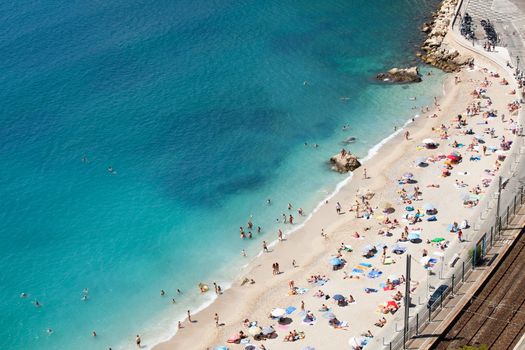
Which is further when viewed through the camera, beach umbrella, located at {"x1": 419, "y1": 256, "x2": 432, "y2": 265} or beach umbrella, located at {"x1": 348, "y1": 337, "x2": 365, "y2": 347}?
beach umbrella, located at {"x1": 419, "y1": 256, "x2": 432, "y2": 265}

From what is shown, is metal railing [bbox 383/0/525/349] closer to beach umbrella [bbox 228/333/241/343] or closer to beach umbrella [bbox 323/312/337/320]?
beach umbrella [bbox 323/312/337/320]

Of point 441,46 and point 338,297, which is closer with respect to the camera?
point 338,297

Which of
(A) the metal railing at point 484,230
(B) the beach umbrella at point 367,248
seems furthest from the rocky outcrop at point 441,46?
(B) the beach umbrella at point 367,248

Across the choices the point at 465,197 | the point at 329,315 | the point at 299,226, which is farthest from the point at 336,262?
the point at 465,197

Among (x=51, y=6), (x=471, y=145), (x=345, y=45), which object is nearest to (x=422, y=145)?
(x=471, y=145)

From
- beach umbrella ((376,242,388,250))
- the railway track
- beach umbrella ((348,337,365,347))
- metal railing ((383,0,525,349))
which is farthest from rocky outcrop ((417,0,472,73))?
beach umbrella ((348,337,365,347))

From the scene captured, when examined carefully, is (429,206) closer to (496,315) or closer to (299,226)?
(299,226)

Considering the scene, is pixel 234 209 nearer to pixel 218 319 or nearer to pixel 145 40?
pixel 218 319
